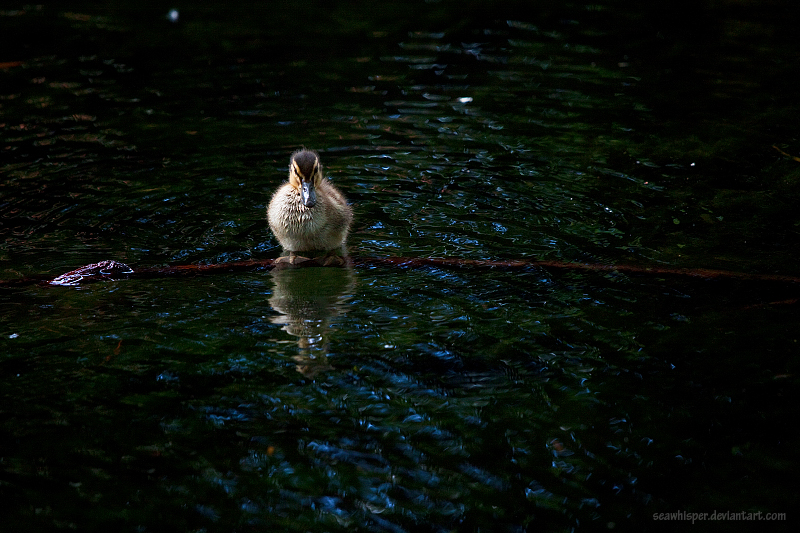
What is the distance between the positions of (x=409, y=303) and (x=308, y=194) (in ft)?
4.28

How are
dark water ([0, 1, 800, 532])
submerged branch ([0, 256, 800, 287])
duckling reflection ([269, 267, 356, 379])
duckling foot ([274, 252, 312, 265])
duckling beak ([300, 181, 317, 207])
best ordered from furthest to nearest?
1. duckling foot ([274, 252, 312, 265])
2. duckling beak ([300, 181, 317, 207])
3. submerged branch ([0, 256, 800, 287])
4. duckling reflection ([269, 267, 356, 379])
5. dark water ([0, 1, 800, 532])

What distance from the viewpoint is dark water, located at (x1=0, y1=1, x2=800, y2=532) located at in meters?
4.18

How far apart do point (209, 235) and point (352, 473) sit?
3555 millimetres

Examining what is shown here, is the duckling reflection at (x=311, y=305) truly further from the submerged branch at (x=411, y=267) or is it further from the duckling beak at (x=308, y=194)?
the duckling beak at (x=308, y=194)

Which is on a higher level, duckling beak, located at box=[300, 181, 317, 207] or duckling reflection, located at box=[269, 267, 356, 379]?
duckling beak, located at box=[300, 181, 317, 207]

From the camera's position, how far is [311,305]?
20.1 feet

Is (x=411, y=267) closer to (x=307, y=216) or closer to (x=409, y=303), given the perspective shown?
(x=409, y=303)

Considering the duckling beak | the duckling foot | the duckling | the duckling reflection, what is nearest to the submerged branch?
the duckling foot

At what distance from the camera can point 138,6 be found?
50.8 ft

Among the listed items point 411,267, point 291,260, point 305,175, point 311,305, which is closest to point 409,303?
point 411,267

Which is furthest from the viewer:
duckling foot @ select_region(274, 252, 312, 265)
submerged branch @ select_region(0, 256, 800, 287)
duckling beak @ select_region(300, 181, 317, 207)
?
duckling foot @ select_region(274, 252, 312, 265)

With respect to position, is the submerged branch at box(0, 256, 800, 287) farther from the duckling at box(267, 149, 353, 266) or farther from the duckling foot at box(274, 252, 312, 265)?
the duckling at box(267, 149, 353, 266)

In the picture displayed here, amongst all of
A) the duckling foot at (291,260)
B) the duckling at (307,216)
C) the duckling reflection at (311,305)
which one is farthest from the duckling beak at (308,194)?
the duckling reflection at (311,305)

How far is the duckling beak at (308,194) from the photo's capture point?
6.45 meters
